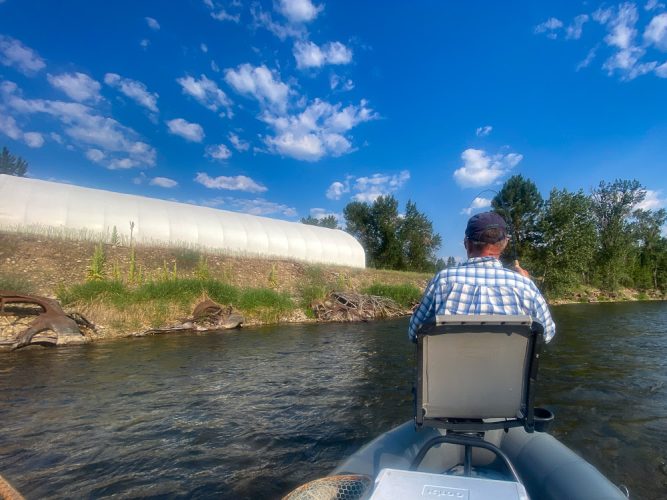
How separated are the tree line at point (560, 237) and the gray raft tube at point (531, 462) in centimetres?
4096

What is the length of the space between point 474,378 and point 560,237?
151ft

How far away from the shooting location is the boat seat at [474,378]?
79.0 inches

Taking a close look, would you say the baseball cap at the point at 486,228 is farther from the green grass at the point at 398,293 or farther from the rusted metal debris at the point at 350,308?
the green grass at the point at 398,293

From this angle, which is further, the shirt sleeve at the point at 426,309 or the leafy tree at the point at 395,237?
the leafy tree at the point at 395,237

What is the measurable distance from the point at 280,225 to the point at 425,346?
27.9 meters

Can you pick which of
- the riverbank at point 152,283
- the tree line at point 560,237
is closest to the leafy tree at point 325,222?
the tree line at point 560,237

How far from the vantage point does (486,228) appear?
244 centimetres

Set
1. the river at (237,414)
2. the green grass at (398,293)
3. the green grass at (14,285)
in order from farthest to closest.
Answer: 1. the green grass at (398,293)
2. the green grass at (14,285)
3. the river at (237,414)

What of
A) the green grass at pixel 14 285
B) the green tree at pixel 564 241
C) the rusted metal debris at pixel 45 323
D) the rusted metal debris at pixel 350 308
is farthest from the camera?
the green tree at pixel 564 241

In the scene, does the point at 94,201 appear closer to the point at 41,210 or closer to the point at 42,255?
the point at 41,210

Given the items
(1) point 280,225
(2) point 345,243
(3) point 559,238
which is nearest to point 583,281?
(3) point 559,238

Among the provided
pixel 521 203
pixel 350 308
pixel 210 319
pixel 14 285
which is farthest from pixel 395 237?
pixel 14 285

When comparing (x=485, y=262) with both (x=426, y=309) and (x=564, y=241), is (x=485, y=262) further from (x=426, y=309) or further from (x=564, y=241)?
(x=564, y=241)

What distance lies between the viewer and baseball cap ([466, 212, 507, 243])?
7.94 feet
